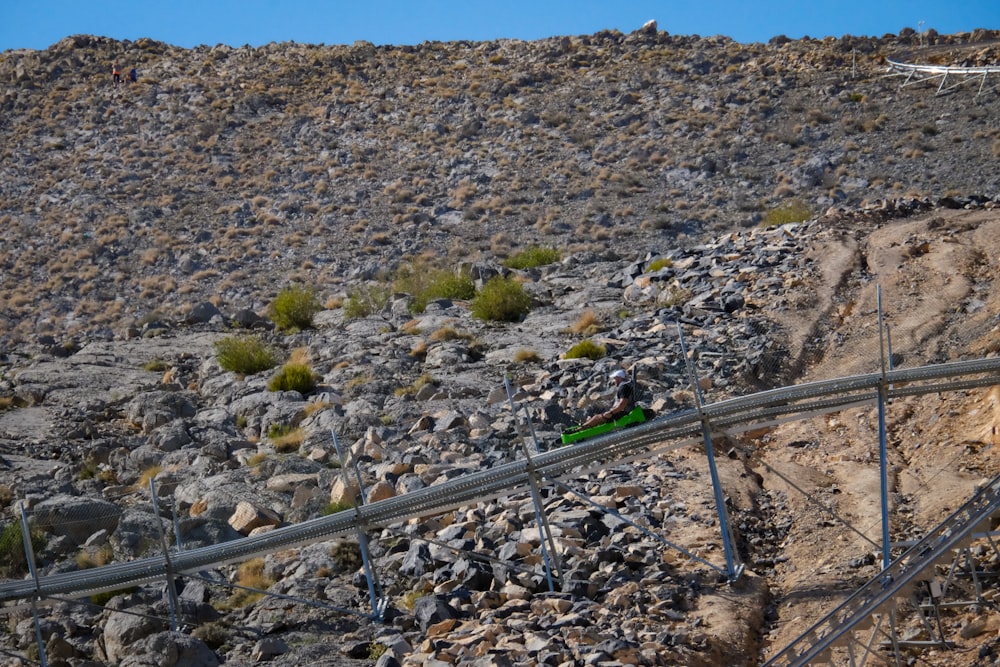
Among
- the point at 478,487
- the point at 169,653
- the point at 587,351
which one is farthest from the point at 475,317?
the point at 169,653

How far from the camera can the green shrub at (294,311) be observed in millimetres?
25469

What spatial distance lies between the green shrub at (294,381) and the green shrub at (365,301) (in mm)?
4824

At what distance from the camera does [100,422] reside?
20.4 meters

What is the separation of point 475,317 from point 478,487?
41.3 ft

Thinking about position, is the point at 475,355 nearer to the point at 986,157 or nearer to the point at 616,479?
the point at 616,479

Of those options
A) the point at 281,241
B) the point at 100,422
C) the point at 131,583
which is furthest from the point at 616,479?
the point at 281,241

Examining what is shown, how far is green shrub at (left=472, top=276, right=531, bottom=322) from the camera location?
23.2 m

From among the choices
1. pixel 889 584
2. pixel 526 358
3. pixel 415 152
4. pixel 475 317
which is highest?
pixel 415 152

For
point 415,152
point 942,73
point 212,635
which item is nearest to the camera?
point 212,635

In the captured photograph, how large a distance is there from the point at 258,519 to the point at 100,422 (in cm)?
788

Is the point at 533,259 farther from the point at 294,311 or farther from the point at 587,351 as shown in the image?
the point at 587,351

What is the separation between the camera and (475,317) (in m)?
23.5

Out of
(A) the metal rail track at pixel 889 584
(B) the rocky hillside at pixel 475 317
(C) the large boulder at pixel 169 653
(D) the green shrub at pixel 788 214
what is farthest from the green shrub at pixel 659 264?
(C) the large boulder at pixel 169 653

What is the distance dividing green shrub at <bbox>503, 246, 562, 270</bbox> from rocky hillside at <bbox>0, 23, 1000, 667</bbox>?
0.27m
